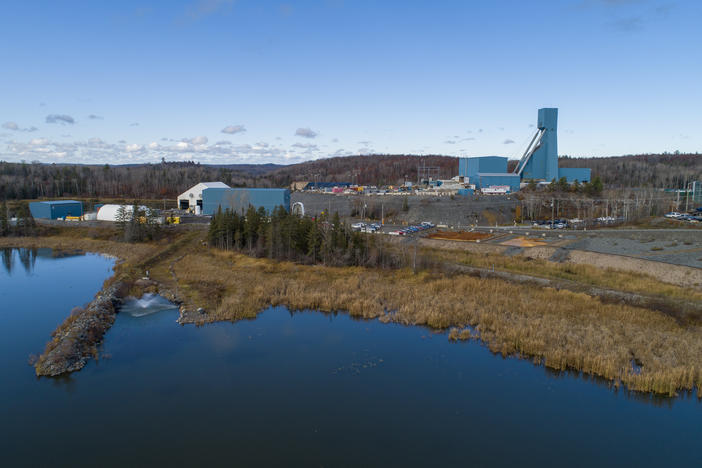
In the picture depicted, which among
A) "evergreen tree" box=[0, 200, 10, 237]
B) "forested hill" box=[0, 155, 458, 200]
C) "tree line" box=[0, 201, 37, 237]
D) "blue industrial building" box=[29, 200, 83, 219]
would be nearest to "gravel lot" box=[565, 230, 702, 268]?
"tree line" box=[0, 201, 37, 237]

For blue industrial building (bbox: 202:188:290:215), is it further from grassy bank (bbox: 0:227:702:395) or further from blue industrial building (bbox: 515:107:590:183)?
blue industrial building (bbox: 515:107:590:183)

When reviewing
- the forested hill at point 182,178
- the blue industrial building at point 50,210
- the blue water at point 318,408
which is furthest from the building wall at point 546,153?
the blue industrial building at point 50,210

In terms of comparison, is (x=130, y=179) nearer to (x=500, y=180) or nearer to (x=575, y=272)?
(x=500, y=180)

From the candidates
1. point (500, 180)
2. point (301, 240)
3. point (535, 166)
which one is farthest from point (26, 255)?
point (535, 166)

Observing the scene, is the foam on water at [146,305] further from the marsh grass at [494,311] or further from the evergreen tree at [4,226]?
the evergreen tree at [4,226]

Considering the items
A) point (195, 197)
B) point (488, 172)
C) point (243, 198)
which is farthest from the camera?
point (488, 172)

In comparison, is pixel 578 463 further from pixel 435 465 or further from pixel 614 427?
pixel 435 465

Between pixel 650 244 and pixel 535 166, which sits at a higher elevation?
pixel 535 166

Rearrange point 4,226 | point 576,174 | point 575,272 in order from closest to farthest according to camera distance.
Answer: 1. point 575,272
2. point 4,226
3. point 576,174
